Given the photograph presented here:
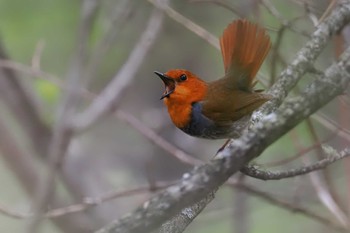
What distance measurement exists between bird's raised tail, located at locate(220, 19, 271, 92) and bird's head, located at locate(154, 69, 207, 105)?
0.13 metres

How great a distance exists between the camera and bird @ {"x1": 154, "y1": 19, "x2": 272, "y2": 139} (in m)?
2.41

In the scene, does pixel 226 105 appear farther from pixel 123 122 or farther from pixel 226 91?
pixel 123 122

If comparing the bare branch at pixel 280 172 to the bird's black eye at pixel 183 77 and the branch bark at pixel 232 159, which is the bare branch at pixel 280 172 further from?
the bird's black eye at pixel 183 77

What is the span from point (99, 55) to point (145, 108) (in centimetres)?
210

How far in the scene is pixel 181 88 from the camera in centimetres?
247

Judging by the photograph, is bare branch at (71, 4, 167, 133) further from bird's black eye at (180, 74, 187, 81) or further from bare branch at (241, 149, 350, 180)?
bare branch at (241, 149, 350, 180)

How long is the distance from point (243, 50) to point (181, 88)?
255 mm

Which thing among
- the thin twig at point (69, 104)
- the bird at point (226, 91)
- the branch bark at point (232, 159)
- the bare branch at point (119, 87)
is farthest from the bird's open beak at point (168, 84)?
the branch bark at point (232, 159)

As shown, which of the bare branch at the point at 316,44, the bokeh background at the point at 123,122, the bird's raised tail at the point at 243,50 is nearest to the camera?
the bare branch at the point at 316,44

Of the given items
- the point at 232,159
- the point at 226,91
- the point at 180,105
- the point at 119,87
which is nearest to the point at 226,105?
the point at 226,91

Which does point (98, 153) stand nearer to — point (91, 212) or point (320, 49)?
point (91, 212)

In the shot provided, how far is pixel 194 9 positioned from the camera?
4977 mm

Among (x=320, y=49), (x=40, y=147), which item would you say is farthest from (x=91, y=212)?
(x=320, y=49)

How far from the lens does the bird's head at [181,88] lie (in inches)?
96.4
